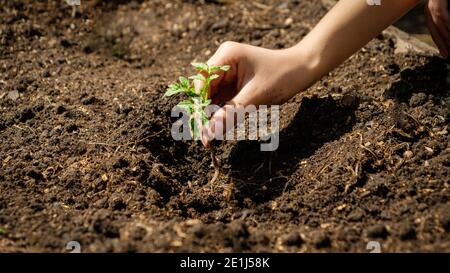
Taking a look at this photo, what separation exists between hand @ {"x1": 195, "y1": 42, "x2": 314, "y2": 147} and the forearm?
0.07 meters

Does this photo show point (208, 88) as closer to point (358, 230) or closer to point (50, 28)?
point (358, 230)

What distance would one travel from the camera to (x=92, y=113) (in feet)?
9.12

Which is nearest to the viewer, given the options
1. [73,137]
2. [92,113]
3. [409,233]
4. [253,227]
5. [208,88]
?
[409,233]

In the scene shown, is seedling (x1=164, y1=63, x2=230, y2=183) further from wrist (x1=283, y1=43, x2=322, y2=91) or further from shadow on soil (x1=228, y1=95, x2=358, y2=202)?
wrist (x1=283, y1=43, x2=322, y2=91)

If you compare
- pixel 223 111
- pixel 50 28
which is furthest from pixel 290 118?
pixel 50 28

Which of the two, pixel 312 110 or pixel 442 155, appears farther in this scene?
pixel 312 110

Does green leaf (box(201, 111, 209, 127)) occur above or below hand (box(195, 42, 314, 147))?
below

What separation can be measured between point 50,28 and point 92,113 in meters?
1.29

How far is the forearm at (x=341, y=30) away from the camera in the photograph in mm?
2609

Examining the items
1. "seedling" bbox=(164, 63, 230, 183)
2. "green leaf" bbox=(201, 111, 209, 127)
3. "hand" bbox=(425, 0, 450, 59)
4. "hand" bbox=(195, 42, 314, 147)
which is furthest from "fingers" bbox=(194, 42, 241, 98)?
"hand" bbox=(425, 0, 450, 59)

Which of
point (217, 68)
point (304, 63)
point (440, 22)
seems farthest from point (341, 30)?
point (217, 68)

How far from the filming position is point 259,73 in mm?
2492

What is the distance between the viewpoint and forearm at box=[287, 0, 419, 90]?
8.56 feet

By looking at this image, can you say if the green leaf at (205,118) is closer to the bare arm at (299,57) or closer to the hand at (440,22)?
the bare arm at (299,57)
